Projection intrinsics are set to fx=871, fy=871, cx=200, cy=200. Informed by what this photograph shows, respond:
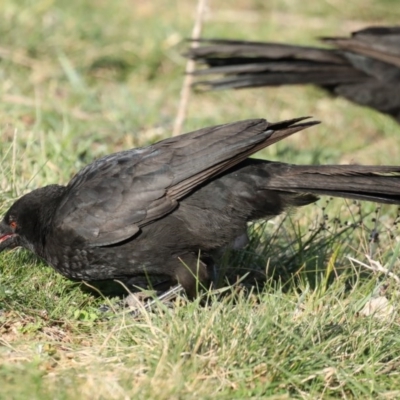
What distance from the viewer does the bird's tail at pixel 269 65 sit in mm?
7148

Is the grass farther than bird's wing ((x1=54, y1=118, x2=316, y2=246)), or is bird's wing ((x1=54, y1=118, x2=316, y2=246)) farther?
bird's wing ((x1=54, y1=118, x2=316, y2=246))

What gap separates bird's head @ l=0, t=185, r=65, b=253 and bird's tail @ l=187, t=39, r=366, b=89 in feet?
7.93

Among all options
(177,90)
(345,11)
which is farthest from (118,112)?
(345,11)

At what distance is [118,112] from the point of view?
296 inches

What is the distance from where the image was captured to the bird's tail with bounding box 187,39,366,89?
715 cm

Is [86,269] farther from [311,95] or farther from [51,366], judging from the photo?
[311,95]

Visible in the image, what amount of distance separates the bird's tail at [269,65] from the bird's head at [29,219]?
95.1 inches

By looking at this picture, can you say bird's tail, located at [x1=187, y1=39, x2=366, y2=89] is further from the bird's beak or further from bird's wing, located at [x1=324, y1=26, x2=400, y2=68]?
the bird's beak

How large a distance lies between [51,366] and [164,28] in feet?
19.6

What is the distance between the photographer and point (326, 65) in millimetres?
7539

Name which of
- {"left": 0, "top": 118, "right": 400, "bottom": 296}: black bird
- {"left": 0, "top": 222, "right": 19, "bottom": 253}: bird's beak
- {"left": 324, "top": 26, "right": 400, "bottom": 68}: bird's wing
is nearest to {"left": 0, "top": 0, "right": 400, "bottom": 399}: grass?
{"left": 0, "top": 222, "right": 19, "bottom": 253}: bird's beak

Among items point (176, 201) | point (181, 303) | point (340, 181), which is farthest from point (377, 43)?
point (181, 303)

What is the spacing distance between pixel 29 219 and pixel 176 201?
86cm

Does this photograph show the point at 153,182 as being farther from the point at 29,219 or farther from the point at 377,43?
the point at 377,43
